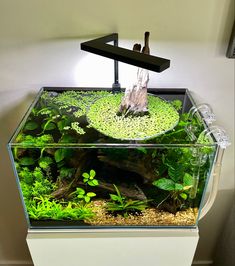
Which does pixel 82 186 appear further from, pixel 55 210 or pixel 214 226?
pixel 214 226

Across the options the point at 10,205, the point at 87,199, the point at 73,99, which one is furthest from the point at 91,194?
the point at 10,205

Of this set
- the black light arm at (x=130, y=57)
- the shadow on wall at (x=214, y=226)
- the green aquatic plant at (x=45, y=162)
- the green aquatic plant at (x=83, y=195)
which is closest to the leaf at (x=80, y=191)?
the green aquatic plant at (x=83, y=195)

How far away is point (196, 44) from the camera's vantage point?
0.94 meters

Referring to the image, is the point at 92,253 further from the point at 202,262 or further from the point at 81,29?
the point at 202,262

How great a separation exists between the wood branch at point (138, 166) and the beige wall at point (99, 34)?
368 mm

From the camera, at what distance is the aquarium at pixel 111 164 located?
0.75 metres

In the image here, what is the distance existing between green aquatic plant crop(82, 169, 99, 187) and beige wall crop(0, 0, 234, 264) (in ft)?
1.26

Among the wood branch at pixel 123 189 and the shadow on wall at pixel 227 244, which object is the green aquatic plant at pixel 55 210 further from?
the shadow on wall at pixel 227 244

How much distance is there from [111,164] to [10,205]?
804 mm

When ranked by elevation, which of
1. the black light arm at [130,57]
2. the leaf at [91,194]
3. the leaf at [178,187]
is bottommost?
the leaf at [91,194]

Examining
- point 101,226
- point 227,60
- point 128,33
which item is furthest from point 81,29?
point 101,226

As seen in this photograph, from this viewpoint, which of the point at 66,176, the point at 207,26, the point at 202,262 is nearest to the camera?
the point at 66,176

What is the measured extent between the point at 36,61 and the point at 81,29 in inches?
7.9

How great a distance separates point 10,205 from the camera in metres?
1.34
